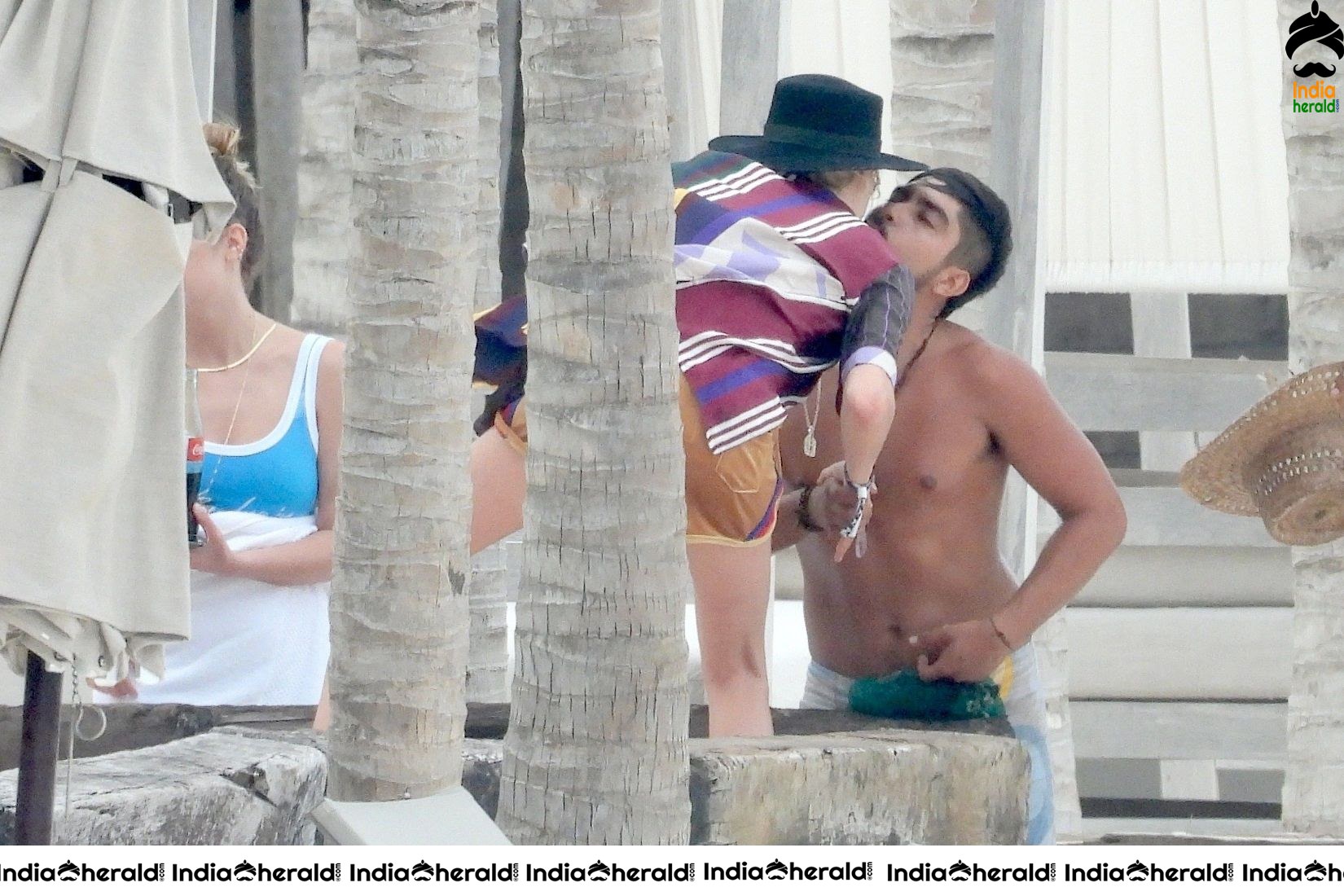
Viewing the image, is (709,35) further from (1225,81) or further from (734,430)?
(734,430)

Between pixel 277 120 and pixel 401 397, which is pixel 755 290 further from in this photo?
pixel 277 120

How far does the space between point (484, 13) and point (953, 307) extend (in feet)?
5.20

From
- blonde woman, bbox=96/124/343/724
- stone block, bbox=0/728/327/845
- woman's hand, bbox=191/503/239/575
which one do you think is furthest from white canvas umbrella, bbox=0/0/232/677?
blonde woman, bbox=96/124/343/724

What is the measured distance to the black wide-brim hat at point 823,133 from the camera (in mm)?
3877

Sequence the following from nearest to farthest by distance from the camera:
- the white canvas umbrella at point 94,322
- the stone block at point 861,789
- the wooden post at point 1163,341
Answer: the white canvas umbrella at point 94,322 < the stone block at point 861,789 < the wooden post at point 1163,341

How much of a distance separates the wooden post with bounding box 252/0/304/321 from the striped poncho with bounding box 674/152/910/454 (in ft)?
16.6

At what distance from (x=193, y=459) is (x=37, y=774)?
0.95 meters

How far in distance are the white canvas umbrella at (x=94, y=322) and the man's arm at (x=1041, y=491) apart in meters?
1.96

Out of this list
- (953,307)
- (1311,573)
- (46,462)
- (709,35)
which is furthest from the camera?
(709,35)

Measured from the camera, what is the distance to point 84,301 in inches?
101

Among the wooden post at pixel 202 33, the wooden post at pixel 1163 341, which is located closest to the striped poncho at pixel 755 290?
the wooden post at pixel 202 33

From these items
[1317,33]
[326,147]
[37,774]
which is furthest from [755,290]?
[326,147]

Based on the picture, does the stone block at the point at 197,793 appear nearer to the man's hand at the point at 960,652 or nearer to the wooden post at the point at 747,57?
the man's hand at the point at 960,652
